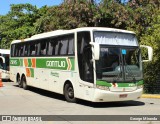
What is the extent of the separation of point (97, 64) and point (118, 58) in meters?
0.92

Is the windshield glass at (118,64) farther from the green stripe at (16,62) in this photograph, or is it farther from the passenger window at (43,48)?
the green stripe at (16,62)

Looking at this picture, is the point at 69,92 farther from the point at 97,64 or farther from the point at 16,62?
the point at 16,62

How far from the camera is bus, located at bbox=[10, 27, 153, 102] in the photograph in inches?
538

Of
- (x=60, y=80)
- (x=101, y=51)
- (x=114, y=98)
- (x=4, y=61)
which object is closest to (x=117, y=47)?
(x=101, y=51)

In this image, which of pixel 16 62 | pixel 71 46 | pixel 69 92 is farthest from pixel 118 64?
pixel 16 62

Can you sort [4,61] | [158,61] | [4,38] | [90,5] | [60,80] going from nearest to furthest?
[60,80] → [158,61] → [90,5] → [4,61] → [4,38]

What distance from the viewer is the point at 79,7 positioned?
2644 cm

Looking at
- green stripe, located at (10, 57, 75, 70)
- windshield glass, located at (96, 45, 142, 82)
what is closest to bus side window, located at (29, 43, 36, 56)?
green stripe, located at (10, 57, 75, 70)

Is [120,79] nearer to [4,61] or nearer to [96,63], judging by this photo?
[96,63]

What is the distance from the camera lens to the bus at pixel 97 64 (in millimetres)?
13672

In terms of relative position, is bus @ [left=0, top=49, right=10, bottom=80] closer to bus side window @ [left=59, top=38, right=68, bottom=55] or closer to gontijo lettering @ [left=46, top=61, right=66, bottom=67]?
gontijo lettering @ [left=46, top=61, right=66, bottom=67]

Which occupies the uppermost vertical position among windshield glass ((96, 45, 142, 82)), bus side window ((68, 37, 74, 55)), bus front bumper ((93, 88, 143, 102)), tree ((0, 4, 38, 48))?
tree ((0, 4, 38, 48))

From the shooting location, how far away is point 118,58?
14.0 meters

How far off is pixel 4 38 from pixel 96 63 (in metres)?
34.3
